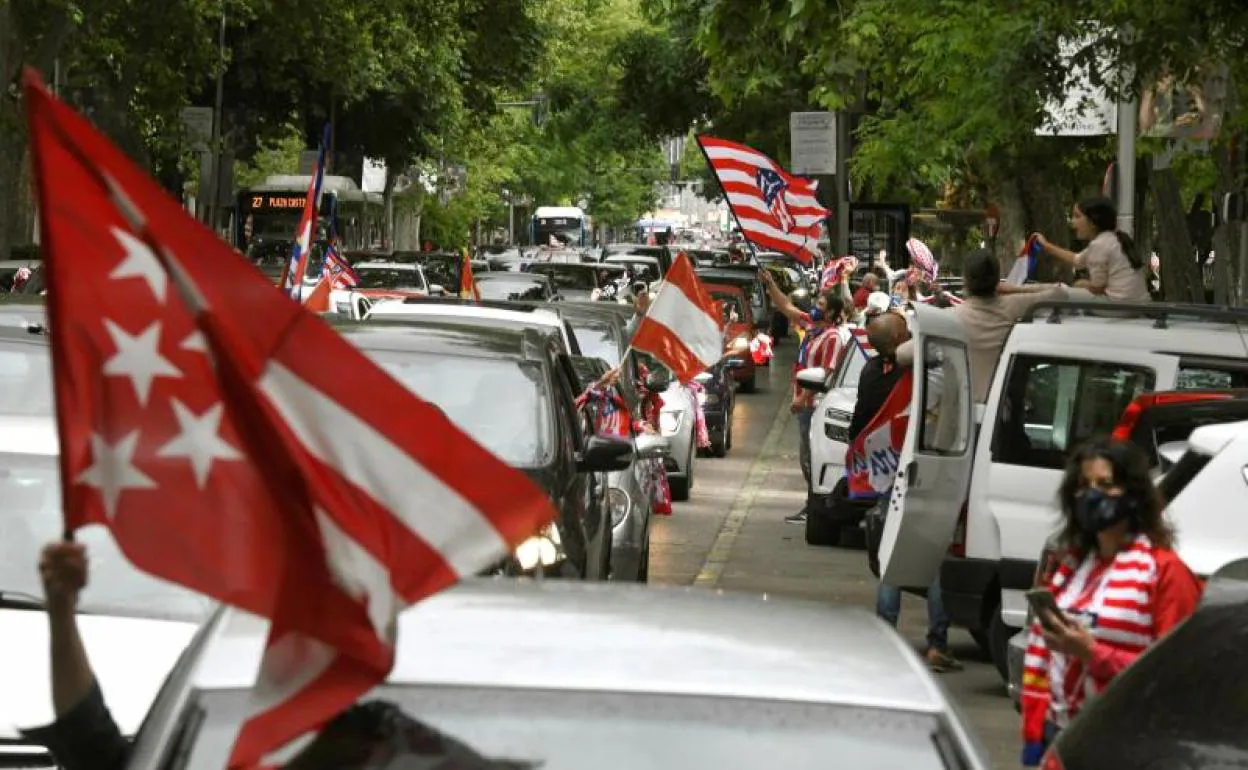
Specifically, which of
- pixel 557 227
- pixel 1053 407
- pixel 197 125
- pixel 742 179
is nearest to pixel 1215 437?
pixel 1053 407

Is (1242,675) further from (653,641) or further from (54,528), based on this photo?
(54,528)

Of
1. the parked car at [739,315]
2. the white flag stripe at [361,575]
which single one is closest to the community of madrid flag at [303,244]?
the white flag stripe at [361,575]

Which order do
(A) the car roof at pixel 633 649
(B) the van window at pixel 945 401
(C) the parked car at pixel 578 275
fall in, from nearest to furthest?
(A) the car roof at pixel 633 649 < (B) the van window at pixel 945 401 < (C) the parked car at pixel 578 275

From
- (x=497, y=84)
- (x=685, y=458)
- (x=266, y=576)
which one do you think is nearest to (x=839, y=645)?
(x=266, y=576)

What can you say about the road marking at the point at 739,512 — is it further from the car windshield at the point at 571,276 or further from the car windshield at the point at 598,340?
the car windshield at the point at 571,276

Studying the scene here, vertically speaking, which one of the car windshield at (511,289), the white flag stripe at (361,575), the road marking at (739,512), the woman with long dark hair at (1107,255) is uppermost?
the white flag stripe at (361,575)

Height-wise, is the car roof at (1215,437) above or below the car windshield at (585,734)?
below

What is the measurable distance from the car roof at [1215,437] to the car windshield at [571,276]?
32132 millimetres

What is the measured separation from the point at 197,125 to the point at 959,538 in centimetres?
3429

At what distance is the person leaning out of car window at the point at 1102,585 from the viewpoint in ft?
24.6

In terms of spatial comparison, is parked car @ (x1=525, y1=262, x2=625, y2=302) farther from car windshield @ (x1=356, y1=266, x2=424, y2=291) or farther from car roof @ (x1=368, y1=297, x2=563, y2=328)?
car roof @ (x1=368, y1=297, x2=563, y2=328)

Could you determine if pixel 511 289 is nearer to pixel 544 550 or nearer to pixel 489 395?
pixel 489 395

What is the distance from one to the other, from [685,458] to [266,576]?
18.2 meters

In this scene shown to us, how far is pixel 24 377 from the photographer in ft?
39.1
